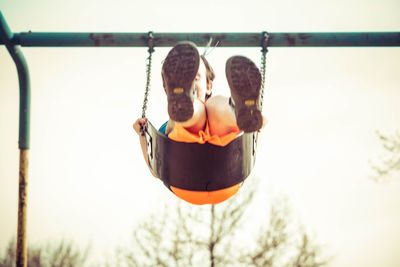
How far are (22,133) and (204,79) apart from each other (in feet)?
4.57

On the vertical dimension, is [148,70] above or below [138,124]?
above

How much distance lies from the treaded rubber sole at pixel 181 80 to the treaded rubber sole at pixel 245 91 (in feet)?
0.74

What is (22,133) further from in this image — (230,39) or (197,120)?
(230,39)

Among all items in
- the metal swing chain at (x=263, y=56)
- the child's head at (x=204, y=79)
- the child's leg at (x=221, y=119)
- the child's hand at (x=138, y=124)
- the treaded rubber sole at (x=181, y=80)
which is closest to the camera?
the treaded rubber sole at (x=181, y=80)

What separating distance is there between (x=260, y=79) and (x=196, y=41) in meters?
0.80

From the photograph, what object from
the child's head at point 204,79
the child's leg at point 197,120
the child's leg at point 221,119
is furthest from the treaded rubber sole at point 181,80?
the child's head at point 204,79

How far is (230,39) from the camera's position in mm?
3518

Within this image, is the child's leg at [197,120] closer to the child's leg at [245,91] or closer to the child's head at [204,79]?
the child's leg at [245,91]

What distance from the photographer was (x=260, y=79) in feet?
9.52

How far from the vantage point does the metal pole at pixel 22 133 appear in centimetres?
329

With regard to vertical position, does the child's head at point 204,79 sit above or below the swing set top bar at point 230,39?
below

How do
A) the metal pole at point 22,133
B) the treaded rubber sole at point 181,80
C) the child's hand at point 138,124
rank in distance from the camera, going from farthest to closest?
the child's hand at point 138,124, the metal pole at point 22,133, the treaded rubber sole at point 181,80

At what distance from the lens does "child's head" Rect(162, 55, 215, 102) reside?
3.59 metres

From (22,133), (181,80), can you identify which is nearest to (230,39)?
(181,80)
